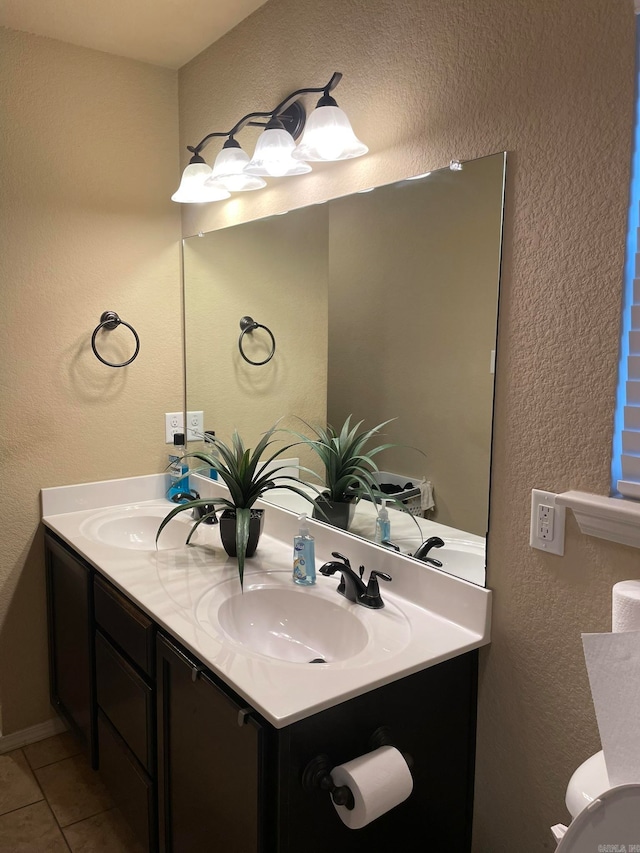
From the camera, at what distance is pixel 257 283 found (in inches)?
89.7

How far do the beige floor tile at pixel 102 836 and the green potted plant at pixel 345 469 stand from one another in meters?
1.12

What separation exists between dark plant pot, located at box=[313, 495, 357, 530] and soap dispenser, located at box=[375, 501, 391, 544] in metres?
0.12

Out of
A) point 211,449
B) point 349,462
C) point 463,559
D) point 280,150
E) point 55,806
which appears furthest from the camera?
point 211,449

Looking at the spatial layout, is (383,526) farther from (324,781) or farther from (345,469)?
(324,781)

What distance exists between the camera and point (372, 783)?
117 centimetres

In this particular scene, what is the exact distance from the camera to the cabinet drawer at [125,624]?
5.27ft

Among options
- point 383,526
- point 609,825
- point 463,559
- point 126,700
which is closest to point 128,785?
point 126,700

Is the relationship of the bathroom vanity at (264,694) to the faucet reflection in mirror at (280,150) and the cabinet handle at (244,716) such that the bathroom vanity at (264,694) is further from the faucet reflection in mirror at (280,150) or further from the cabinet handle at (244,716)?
the faucet reflection in mirror at (280,150)

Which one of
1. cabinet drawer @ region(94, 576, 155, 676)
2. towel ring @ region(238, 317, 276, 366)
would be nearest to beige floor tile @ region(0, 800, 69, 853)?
cabinet drawer @ region(94, 576, 155, 676)

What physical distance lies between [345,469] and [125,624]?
732 mm

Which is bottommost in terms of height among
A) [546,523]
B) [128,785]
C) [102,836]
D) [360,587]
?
[102,836]

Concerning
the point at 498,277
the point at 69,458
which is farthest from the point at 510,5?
the point at 69,458

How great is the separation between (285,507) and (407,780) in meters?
1.05

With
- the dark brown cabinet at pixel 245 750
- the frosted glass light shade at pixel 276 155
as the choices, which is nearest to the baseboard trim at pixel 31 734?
the dark brown cabinet at pixel 245 750
